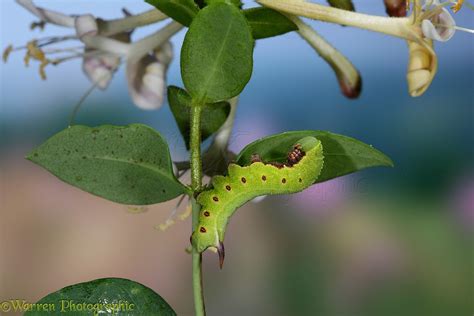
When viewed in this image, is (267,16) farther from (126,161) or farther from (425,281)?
(425,281)

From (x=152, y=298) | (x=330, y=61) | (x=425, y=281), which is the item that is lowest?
(x=425, y=281)

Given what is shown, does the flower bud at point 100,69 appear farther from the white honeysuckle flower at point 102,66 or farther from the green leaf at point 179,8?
the green leaf at point 179,8

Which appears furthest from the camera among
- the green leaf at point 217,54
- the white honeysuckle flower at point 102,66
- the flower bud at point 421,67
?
the white honeysuckle flower at point 102,66

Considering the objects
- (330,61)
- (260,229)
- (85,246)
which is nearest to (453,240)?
(260,229)

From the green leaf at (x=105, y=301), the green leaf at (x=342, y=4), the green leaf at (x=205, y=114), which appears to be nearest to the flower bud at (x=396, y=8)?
the green leaf at (x=342, y=4)

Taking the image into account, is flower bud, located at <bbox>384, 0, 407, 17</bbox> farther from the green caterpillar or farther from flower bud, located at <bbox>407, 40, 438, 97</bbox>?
the green caterpillar

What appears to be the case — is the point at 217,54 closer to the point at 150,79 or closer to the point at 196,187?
the point at 196,187
